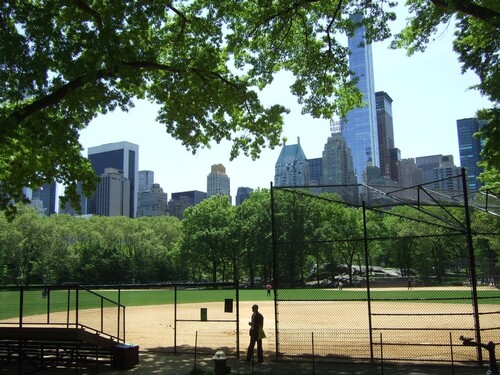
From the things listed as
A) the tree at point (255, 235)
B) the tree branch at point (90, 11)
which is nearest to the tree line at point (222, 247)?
the tree at point (255, 235)

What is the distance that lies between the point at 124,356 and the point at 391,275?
4214 cm

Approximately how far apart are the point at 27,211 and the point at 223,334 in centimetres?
7293

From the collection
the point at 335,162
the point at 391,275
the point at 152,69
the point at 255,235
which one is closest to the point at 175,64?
the point at 152,69

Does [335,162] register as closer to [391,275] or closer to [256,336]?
[391,275]

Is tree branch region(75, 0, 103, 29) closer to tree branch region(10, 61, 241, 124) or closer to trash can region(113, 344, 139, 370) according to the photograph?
tree branch region(10, 61, 241, 124)

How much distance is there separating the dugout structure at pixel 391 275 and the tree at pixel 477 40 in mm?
2031

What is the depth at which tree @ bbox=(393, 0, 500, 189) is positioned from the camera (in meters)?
13.5

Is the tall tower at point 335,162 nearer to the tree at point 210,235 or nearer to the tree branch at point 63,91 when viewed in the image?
the tree at point 210,235

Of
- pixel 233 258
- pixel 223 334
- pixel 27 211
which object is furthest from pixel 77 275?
pixel 223 334

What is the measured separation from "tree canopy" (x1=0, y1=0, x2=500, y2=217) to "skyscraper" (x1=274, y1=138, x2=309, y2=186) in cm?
13079

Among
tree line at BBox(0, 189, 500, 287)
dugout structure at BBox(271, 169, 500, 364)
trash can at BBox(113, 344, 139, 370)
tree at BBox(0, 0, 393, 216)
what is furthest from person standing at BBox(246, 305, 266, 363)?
tree line at BBox(0, 189, 500, 287)

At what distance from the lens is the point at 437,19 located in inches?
634

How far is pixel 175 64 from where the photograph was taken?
1777cm

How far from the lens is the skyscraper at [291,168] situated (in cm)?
16212
